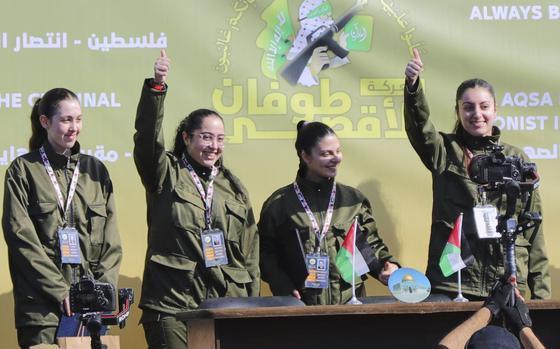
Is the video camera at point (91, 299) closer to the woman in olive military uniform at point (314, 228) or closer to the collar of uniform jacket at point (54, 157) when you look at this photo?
the collar of uniform jacket at point (54, 157)

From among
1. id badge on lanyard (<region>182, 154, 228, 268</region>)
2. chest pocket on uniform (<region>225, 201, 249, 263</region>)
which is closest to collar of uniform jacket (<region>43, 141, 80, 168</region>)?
id badge on lanyard (<region>182, 154, 228, 268</region>)

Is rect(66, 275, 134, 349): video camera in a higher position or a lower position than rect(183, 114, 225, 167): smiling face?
lower

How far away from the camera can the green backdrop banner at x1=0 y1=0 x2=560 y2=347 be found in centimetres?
552

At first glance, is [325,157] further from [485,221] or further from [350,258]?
[485,221]

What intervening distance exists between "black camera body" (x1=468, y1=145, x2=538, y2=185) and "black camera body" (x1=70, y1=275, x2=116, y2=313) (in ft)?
4.56

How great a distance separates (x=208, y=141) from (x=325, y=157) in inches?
21.7

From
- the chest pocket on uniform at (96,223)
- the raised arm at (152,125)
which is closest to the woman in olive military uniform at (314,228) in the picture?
the raised arm at (152,125)

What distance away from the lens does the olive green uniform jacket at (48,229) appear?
14.7 feet

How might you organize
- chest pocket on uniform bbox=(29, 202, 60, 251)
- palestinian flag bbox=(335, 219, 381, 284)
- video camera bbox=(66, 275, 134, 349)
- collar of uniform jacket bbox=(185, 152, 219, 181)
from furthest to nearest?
collar of uniform jacket bbox=(185, 152, 219, 181)
palestinian flag bbox=(335, 219, 381, 284)
chest pocket on uniform bbox=(29, 202, 60, 251)
video camera bbox=(66, 275, 134, 349)

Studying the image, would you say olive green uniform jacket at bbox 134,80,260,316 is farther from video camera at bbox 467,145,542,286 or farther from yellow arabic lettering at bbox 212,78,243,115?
video camera at bbox 467,145,542,286

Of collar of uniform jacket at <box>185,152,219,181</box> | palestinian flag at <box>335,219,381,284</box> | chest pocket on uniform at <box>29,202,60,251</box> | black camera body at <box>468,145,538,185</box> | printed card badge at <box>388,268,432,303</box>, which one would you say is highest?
collar of uniform jacket at <box>185,152,219,181</box>

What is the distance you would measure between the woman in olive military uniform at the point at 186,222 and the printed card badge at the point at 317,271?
0.75 ft

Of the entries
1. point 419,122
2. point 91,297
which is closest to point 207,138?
point 419,122

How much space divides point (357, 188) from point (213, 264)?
1.12 m
